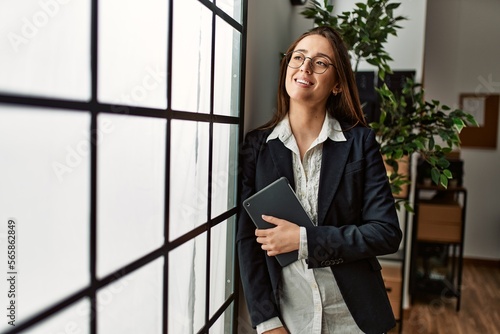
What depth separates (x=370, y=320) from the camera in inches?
48.0

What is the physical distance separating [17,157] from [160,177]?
0.38 metres

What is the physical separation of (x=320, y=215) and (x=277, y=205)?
12cm

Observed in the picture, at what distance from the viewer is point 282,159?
1.24 metres

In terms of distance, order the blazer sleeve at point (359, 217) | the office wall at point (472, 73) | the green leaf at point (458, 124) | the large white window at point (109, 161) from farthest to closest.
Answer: the office wall at point (472, 73)
the green leaf at point (458, 124)
the blazer sleeve at point (359, 217)
the large white window at point (109, 161)

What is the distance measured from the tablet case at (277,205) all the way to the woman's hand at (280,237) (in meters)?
0.02

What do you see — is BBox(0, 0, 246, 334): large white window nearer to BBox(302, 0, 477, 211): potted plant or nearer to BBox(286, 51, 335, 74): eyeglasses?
BBox(286, 51, 335, 74): eyeglasses

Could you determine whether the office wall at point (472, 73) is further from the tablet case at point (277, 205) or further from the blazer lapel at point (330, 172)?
the tablet case at point (277, 205)

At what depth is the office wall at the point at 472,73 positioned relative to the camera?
477cm

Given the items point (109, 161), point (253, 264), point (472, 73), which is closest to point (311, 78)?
point (253, 264)

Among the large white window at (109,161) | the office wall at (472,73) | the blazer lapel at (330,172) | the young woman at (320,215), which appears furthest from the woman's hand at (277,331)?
the office wall at (472,73)

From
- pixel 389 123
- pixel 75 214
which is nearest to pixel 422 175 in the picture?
pixel 389 123

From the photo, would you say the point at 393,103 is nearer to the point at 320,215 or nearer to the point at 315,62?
the point at 315,62

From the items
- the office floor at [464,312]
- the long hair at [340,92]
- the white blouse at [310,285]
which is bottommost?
the office floor at [464,312]

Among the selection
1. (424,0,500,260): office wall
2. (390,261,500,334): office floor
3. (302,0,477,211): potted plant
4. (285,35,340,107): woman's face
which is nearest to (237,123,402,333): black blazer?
(285,35,340,107): woman's face
